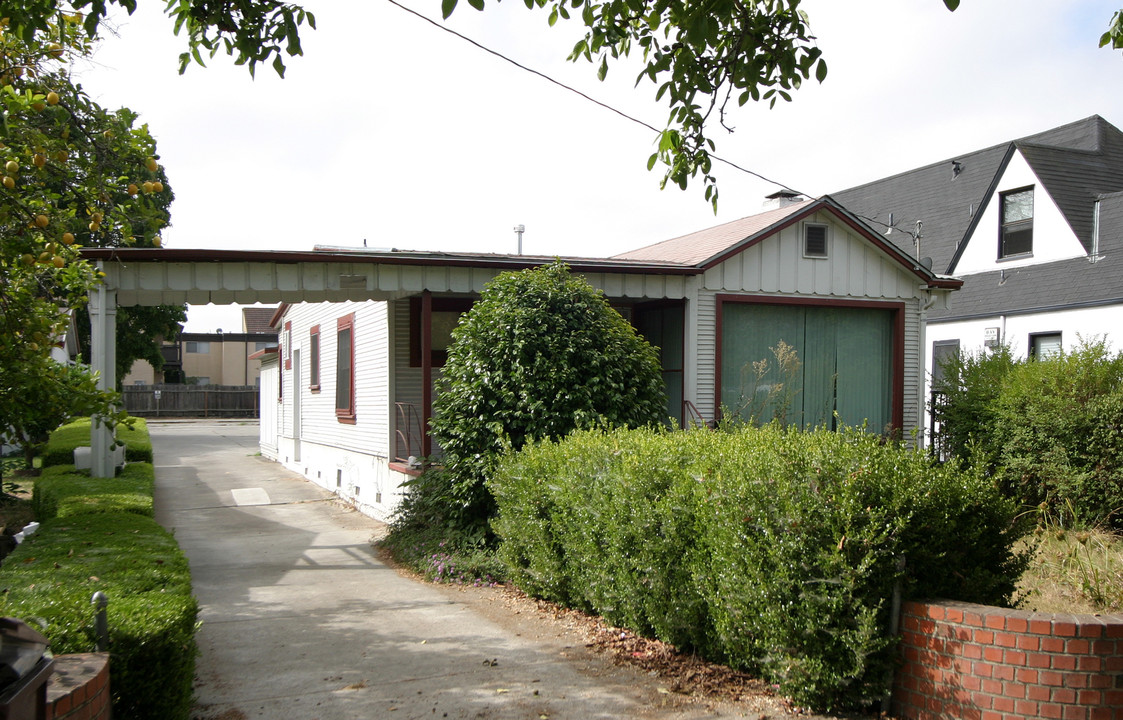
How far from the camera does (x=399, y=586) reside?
8.72 metres

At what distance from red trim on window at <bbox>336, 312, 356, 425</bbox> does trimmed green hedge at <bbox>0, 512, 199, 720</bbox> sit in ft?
27.1

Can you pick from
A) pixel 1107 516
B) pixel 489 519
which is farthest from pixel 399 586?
pixel 1107 516

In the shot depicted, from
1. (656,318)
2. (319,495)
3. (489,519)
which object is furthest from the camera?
(319,495)

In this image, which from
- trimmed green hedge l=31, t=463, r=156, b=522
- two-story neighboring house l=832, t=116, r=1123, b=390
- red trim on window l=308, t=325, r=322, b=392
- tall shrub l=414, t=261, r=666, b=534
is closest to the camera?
trimmed green hedge l=31, t=463, r=156, b=522

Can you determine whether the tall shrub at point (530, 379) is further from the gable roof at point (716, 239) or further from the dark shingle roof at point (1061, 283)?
the dark shingle roof at point (1061, 283)

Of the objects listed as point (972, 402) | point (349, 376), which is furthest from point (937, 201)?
point (349, 376)

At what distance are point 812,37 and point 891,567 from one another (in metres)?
3.82

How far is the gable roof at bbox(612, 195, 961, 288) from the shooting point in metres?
11.9

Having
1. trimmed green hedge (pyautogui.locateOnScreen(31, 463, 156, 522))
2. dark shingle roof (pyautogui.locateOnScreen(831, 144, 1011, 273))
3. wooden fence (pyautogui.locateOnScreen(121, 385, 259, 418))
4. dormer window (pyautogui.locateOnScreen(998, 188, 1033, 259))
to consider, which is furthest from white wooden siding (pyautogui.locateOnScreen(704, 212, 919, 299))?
wooden fence (pyautogui.locateOnScreen(121, 385, 259, 418))

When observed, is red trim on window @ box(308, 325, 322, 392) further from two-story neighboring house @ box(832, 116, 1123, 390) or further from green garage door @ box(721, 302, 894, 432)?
two-story neighboring house @ box(832, 116, 1123, 390)

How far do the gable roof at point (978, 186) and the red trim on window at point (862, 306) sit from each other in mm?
6302

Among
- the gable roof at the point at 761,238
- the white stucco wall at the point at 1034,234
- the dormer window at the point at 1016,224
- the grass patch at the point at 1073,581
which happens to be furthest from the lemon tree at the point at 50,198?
the dormer window at the point at 1016,224

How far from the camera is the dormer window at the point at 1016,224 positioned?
17938mm

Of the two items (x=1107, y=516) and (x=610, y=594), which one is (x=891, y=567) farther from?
(x=1107, y=516)
